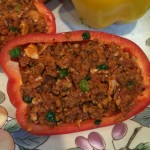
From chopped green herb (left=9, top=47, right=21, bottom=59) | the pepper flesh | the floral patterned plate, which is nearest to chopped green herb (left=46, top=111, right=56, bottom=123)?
the floral patterned plate

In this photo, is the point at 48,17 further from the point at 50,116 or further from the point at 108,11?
the point at 50,116

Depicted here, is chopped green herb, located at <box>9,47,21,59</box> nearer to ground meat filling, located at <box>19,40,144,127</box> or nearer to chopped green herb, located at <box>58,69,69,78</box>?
ground meat filling, located at <box>19,40,144,127</box>

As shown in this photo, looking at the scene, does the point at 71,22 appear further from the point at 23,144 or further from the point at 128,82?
the point at 23,144

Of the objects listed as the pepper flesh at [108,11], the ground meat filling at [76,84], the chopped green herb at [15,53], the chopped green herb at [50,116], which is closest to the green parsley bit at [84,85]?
the ground meat filling at [76,84]

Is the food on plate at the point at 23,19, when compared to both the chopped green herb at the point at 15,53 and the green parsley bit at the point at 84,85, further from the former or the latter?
the green parsley bit at the point at 84,85

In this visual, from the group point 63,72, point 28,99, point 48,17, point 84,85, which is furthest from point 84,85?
point 48,17

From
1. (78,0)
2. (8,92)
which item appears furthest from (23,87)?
(78,0)
